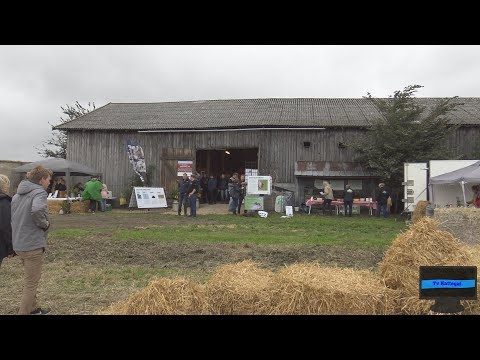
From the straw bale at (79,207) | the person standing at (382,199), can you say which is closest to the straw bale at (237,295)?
the person standing at (382,199)

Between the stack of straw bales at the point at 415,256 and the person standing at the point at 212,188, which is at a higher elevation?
the person standing at the point at 212,188

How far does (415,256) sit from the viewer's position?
5.23 meters

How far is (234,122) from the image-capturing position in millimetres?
27609

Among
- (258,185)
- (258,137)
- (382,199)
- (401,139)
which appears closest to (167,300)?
(258,185)

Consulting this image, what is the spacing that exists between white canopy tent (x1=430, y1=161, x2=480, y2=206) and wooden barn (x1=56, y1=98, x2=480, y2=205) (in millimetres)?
7027

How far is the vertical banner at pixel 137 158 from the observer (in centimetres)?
2528

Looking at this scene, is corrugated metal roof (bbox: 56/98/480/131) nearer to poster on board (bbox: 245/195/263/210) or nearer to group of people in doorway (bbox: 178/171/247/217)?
group of people in doorway (bbox: 178/171/247/217)

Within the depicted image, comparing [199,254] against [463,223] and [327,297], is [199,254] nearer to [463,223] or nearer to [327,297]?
[327,297]

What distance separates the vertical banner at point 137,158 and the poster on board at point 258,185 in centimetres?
792

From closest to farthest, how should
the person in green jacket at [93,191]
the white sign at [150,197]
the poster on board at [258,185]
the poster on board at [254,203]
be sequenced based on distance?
the poster on board at [254,203]
the poster on board at [258,185]
the person in green jacket at [93,191]
the white sign at [150,197]

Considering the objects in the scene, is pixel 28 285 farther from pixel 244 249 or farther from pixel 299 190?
pixel 299 190

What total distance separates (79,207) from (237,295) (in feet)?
59.8

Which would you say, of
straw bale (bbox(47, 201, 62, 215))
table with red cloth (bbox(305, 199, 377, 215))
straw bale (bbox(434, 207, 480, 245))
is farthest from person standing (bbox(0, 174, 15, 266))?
table with red cloth (bbox(305, 199, 377, 215))

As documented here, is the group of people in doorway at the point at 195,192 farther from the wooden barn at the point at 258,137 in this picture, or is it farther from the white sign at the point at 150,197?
the wooden barn at the point at 258,137
